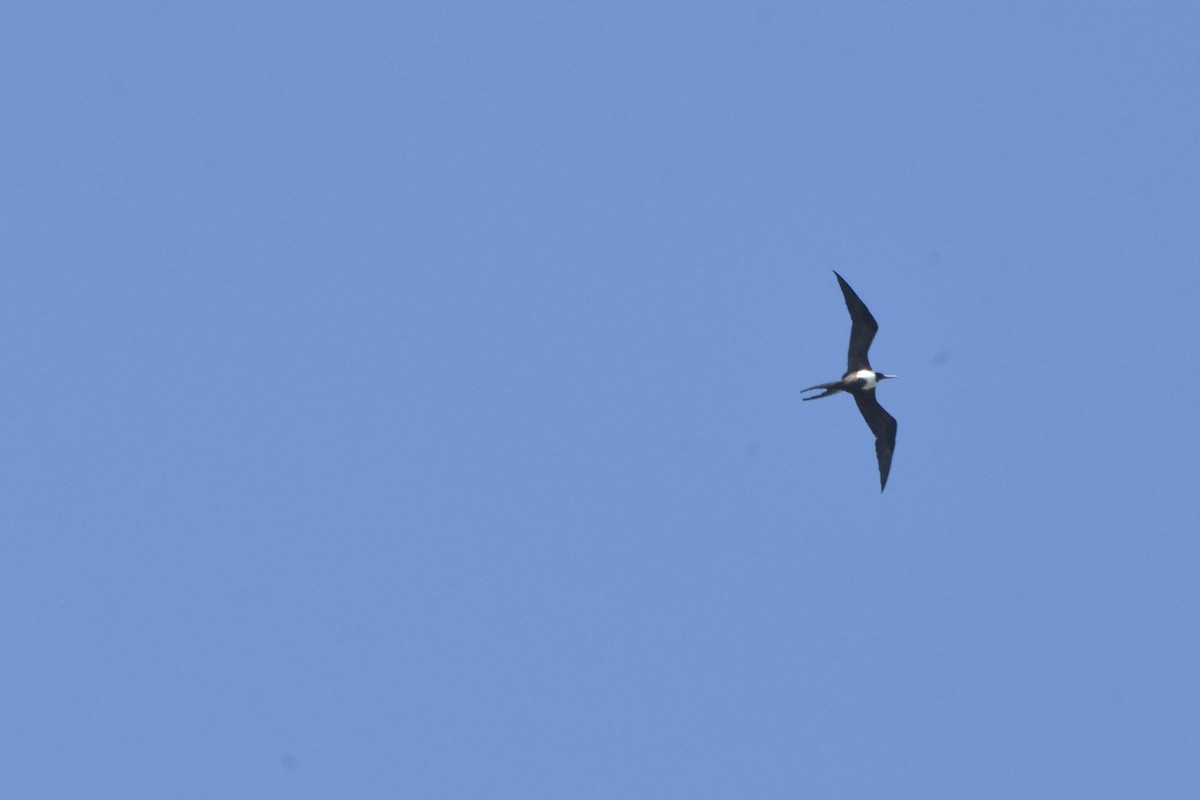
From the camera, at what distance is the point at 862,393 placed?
41.0 metres

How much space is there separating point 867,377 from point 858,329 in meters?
1.11

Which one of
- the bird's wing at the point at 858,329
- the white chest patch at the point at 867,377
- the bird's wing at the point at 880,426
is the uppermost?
the bird's wing at the point at 858,329

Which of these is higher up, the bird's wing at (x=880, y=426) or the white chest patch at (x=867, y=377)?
the white chest patch at (x=867, y=377)

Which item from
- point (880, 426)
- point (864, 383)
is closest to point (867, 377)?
point (864, 383)

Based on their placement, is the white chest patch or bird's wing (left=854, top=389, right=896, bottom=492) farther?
bird's wing (left=854, top=389, right=896, bottom=492)

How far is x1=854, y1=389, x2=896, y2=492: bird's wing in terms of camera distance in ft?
135

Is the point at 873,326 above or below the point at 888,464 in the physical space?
above

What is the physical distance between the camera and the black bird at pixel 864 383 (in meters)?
40.2

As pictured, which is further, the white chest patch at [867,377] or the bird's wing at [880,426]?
the bird's wing at [880,426]

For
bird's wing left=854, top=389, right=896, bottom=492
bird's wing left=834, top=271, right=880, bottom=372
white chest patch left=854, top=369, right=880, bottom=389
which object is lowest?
bird's wing left=854, top=389, right=896, bottom=492

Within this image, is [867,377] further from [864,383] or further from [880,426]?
[880,426]

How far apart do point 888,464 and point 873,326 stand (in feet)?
10.6

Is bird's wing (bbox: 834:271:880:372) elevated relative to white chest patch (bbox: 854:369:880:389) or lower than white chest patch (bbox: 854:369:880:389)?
elevated

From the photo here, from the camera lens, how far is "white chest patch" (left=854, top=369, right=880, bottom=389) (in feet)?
133
